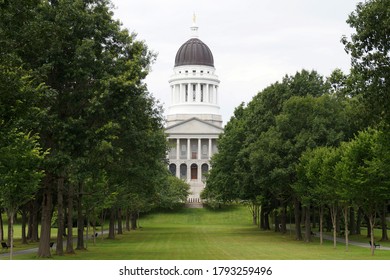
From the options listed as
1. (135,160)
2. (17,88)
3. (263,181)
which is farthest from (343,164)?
(17,88)

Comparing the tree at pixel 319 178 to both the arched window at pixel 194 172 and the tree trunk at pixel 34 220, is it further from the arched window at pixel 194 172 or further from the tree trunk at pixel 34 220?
the arched window at pixel 194 172

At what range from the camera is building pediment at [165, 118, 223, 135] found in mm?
174575

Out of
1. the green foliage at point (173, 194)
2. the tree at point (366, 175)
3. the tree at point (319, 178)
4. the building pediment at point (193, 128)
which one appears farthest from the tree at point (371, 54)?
the building pediment at point (193, 128)

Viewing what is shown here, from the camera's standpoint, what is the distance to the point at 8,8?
22.5 m

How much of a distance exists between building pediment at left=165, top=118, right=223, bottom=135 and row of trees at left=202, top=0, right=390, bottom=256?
286 feet

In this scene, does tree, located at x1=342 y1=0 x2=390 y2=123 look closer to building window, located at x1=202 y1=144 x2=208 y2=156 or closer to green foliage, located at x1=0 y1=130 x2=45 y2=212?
green foliage, located at x1=0 y1=130 x2=45 y2=212

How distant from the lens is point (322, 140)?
58.8m

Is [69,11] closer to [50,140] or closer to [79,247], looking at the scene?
[50,140]

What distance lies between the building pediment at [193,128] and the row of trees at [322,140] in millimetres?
87231

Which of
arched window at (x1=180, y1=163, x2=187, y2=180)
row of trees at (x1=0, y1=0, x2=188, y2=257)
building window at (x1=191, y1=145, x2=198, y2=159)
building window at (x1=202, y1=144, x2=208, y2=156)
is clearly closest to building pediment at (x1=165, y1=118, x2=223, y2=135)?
building window at (x1=202, y1=144, x2=208, y2=156)

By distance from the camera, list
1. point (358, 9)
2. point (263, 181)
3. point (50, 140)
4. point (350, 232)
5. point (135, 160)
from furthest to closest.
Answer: point (350, 232), point (263, 181), point (135, 160), point (50, 140), point (358, 9)

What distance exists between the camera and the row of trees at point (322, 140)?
3039 centimetres

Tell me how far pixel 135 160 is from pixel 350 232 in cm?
3585

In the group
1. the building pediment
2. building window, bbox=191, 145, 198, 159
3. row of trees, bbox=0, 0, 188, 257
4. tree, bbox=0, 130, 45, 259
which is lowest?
tree, bbox=0, 130, 45, 259
